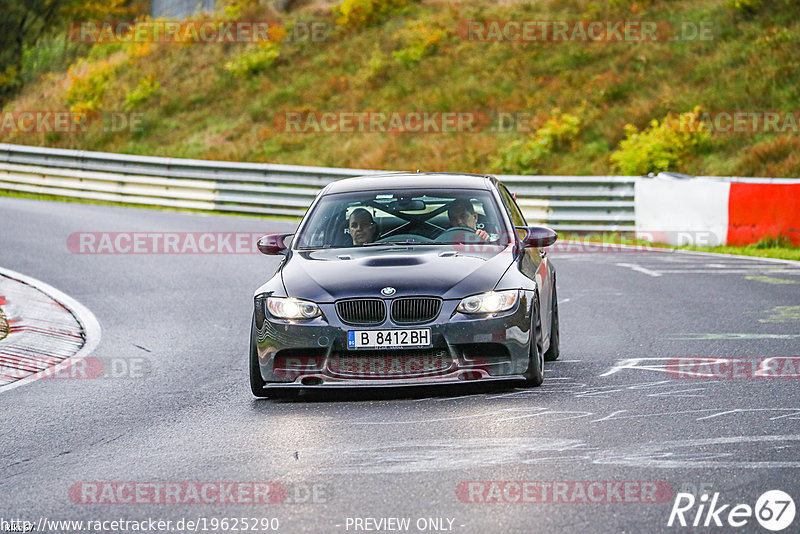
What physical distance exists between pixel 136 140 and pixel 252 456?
36.2 meters

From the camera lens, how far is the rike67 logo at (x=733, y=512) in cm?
525

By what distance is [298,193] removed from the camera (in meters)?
27.6

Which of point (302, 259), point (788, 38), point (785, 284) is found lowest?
point (785, 284)

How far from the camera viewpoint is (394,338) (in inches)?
317

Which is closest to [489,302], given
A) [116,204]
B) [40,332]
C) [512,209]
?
[512,209]

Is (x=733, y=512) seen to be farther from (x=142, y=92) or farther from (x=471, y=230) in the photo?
(x=142, y=92)

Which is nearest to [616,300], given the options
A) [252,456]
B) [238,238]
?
[252,456]

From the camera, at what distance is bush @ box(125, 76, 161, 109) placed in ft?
146

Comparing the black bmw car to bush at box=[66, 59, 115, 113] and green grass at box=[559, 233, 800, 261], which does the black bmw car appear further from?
bush at box=[66, 59, 115, 113]

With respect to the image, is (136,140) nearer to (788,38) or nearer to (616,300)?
(788,38)

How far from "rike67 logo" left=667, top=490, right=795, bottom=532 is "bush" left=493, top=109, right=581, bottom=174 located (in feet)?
85.1

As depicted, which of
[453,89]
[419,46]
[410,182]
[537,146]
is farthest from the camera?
[419,46]

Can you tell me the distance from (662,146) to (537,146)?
4.11 metres

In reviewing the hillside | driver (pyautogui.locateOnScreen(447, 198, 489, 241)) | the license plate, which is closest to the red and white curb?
the license plate
